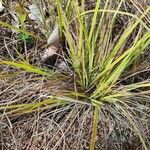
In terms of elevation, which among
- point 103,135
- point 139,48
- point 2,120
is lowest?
point 103,135

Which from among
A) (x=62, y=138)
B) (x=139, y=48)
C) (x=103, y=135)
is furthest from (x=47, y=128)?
(x=139, y=48)

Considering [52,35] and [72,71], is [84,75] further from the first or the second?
[52,35]

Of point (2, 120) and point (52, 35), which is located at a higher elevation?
point (52, 35)

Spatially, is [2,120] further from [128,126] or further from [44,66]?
[128,126]

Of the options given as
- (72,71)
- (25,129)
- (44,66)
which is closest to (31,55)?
(44,66)

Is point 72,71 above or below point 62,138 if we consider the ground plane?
above

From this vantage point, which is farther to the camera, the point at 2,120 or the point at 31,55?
the point at 31,55
